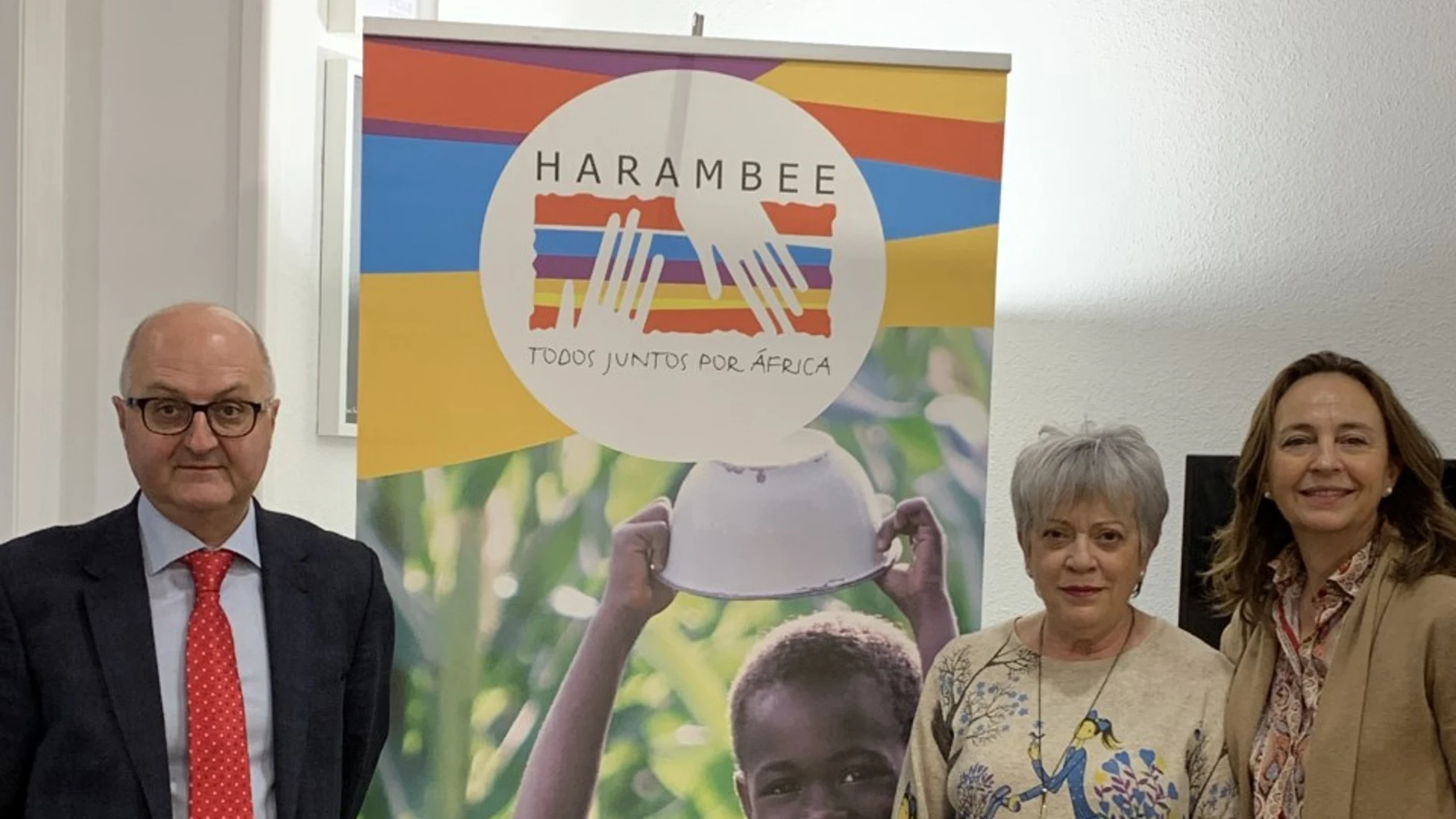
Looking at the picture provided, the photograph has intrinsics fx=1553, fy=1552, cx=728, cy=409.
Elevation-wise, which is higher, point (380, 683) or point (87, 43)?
point (87, 43)

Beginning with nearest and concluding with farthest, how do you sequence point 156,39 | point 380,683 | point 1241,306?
point 380,683, point 156,39, point 1241,306

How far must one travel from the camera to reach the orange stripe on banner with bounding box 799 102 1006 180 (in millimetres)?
2691

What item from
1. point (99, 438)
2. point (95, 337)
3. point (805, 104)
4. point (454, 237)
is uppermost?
point (805, 104)

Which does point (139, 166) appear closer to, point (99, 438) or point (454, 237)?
point (99, 438)

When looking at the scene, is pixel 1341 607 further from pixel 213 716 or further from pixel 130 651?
pixel 130 651

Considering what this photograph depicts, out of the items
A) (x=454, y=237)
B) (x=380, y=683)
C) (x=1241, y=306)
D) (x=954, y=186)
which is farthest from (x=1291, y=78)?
(x=380, y=683)

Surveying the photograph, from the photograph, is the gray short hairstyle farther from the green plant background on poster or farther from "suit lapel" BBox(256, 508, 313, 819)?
"suit lapel" BBox(256, 508, 313, 819)

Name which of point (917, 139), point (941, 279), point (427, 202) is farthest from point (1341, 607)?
point (427, 202)

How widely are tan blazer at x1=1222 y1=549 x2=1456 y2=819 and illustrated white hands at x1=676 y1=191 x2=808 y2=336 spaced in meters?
1.08

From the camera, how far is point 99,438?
11.3ft

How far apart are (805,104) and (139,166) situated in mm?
1616

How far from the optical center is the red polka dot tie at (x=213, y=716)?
2115 mm

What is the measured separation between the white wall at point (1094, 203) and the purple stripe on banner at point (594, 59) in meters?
0.90

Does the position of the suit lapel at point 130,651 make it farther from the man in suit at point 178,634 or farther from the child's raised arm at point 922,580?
the child's raised arm at point 922,580
